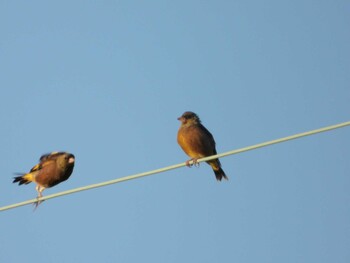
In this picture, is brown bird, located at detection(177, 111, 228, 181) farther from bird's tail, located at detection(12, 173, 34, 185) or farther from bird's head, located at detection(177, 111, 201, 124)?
bird's tail, located at detection(12, 173, 34, 185)

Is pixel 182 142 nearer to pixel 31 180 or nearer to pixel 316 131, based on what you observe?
pixel 31 180

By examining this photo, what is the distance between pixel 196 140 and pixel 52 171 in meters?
2.35

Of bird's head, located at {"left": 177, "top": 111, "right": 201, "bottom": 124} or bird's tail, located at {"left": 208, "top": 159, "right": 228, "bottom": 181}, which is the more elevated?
bird's head, located at {"left": 177, "top": 111, "right": 201, "bottom": 124}

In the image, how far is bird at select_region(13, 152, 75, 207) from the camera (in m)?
12.0

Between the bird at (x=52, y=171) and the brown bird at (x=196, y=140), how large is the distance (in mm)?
1860

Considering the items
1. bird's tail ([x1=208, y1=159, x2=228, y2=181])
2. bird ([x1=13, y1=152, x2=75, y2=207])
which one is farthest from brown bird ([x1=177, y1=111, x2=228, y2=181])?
bird ([x1=13, y1=152, x2=75, y2=207])

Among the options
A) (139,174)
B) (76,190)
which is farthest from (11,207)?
(139,174)

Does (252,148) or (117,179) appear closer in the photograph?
(252,148)

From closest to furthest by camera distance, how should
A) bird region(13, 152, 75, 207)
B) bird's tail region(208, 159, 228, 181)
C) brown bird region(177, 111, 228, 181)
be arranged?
bird region(13, 152, 75, 207) < brown bird region(177, 111, 228, 181) < bird's tail region(208, 159, 228, 181)

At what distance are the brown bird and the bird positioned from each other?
186cm

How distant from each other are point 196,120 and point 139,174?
5.16 m

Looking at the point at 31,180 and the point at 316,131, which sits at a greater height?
the point at 31,180

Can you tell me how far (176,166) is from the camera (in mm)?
8086

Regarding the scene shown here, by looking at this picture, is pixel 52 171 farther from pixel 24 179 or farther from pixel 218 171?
pixel 218 171
